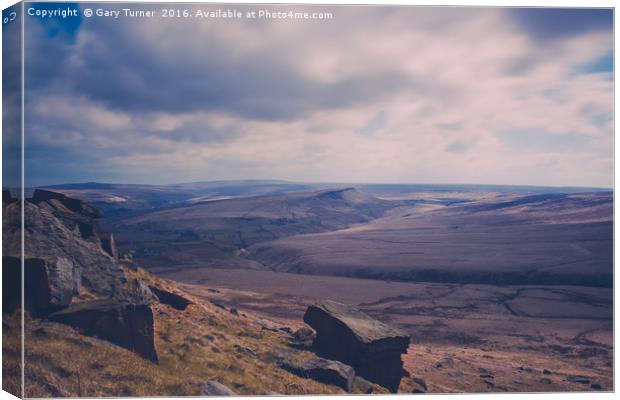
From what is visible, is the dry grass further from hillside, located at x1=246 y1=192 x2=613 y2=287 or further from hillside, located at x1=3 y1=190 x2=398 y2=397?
hillside, located at x1=246 y1=192 x2=613 y2=287

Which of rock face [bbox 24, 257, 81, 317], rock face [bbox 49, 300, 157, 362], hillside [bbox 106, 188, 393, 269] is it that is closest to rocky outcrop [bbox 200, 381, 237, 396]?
rock face [bbox 49, 300, 157, 362]

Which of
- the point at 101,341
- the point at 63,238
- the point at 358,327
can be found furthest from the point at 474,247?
the point at 101,341

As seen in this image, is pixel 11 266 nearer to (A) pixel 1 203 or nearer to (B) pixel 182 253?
(A) pixel 1 203

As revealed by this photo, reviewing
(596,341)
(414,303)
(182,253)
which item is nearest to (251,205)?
(182,253)

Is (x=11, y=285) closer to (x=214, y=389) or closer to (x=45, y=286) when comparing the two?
(x=45, y=286)

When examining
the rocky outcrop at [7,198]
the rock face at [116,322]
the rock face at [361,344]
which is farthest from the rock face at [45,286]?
the rock face at [361,344]
